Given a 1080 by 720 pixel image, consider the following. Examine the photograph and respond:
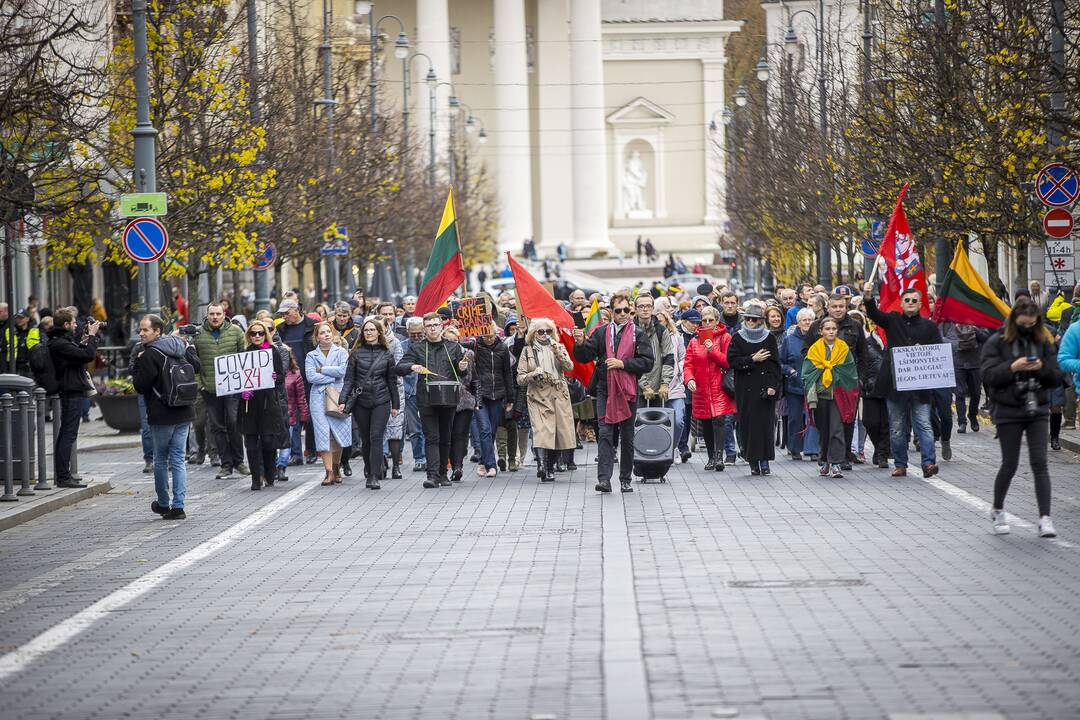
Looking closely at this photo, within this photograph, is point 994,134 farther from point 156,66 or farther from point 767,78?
point 767,78

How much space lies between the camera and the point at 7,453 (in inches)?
717

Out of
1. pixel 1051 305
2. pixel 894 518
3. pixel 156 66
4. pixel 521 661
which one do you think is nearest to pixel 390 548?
pixel 894 518

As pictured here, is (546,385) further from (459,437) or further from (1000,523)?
(1000,523)

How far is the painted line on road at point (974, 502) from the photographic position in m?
13.7

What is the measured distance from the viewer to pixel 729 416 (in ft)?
70.1

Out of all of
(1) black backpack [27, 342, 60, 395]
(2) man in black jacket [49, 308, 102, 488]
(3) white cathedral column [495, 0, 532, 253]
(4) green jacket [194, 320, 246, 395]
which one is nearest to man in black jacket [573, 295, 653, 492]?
(4) green jacket [194, 320, 246, 395]

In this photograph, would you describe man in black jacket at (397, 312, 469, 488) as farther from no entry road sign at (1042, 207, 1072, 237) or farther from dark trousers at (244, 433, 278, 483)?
no entry road sign at (1042, 207, 1072, 237)

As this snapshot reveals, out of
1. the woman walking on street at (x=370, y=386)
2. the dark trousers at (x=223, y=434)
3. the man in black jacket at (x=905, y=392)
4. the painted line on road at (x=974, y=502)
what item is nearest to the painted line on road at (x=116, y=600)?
the woman walking on street at (x=370, y=386)

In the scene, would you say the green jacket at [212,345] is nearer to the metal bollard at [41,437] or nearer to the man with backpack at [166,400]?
the metal bollard at [41,437]

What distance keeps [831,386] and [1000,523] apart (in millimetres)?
5714

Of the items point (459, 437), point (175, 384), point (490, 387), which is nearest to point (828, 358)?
point (490, 387)

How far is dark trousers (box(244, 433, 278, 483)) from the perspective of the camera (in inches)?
771

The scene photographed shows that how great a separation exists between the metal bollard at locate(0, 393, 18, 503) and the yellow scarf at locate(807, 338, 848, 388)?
779cm

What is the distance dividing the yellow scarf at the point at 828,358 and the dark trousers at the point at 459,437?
11.6ft
